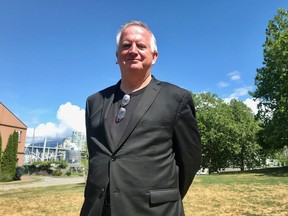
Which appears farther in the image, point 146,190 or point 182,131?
point 182,131

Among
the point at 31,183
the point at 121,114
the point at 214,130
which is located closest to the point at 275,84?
the point at 214,130

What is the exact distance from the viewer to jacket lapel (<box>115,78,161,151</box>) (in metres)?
2.36

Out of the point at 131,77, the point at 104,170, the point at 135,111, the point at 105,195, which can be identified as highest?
the point at 131,77

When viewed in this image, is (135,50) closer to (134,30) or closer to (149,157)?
(134,30)

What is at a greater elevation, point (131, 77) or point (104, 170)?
point (131, 77)

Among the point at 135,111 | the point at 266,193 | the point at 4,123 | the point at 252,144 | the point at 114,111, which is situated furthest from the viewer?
the point at 252,144

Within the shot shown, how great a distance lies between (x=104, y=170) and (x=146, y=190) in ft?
1.20

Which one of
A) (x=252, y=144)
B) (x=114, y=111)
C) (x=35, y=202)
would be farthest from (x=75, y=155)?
(x=114, y=111)

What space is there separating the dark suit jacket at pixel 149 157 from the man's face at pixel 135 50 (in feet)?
0.70

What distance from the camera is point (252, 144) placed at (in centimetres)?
5550

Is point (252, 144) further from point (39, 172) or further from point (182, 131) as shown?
point (182, 131)

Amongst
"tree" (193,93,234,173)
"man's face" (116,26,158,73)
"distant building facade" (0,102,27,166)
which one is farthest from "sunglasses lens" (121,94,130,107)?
"tree" (193,93,234,173)

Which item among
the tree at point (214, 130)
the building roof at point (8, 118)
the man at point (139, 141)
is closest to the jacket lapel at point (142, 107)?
the man at point (139, 141)

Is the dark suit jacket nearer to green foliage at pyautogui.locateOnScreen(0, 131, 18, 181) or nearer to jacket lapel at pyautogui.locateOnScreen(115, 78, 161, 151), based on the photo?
jacket lapel at pyautogui.locateOnScreen(115, 78, 161, 151)
